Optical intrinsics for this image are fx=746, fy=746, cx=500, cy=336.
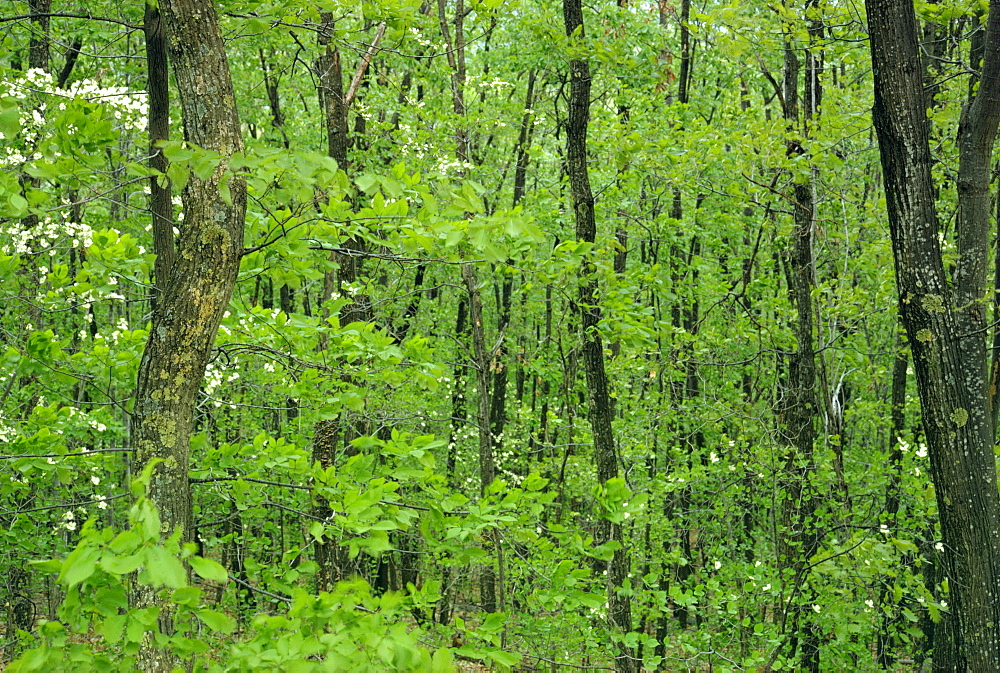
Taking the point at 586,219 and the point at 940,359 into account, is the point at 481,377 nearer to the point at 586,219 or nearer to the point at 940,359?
the point at 586,219

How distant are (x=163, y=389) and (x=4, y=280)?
178cm

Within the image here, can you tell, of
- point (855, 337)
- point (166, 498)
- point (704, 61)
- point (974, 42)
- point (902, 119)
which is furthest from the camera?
point (704, 61)

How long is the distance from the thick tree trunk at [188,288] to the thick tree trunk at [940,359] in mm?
3402

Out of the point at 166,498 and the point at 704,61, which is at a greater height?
the point at 704,61

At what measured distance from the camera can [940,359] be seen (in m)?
3.99

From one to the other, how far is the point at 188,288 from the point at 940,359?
12.3ft

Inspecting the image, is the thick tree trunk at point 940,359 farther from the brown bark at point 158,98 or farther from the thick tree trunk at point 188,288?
the brown bark at point 158,98

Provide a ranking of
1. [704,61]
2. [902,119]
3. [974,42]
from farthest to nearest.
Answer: [704,61] < [974,42] < [902,119]

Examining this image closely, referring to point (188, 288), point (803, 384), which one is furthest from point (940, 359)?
point (803, 384)

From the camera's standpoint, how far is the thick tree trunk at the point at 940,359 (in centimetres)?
397

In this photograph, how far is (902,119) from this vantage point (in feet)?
13.2

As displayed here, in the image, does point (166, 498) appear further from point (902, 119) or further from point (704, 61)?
point (704, 61)

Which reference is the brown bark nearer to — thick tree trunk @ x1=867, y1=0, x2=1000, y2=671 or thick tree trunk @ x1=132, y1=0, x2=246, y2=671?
thick tree trunk @ x1=132, y1=0, x2=246, y2=671

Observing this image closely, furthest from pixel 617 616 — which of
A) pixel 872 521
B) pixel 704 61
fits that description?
pixel 704 61
